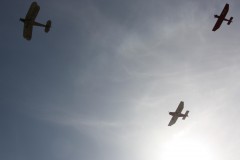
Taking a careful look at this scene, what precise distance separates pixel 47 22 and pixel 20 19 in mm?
4271

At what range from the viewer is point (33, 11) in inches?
1843

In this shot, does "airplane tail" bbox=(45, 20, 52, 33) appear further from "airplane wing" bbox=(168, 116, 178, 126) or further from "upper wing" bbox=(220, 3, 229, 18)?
"airplane wing" bbox=(168, 116, 178, 126)

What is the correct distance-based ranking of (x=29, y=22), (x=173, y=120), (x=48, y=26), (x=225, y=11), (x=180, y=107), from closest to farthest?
(x=29, y=22) → (x=48, y=26) → (x=225, y=11) → (x=180, y=107) → (x=173, y=120)

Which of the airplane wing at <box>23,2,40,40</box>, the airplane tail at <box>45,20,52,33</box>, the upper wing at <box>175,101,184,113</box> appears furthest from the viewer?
the upper wing at <box>175,101,184,113</box>

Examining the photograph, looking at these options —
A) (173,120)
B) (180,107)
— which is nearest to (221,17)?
(180,107)

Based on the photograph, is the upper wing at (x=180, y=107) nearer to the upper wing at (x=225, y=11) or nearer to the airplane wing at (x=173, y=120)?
the airplane wing at (x=173, y=120)

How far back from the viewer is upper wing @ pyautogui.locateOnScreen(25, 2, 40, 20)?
4586cm

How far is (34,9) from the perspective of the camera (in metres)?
46.4

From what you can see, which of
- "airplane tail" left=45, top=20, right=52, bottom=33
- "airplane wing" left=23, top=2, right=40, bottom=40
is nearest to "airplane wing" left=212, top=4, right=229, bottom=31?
"airplane tail" left=45, top=20, right=52, bottom=33

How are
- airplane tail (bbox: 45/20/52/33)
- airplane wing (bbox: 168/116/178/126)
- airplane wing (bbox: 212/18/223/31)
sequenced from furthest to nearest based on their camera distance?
airplane wing (bbox: 168/116/178/126)
airplane wing (bbox: 212/18/223/31)
airplane tail (bbox: 45/20/52/33)

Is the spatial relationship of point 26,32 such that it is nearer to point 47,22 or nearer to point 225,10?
point 47,22

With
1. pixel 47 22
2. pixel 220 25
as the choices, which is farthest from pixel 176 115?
pixel 47 22

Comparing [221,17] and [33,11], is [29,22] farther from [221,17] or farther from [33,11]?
[221,17]

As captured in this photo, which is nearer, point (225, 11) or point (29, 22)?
point (29, 22)
